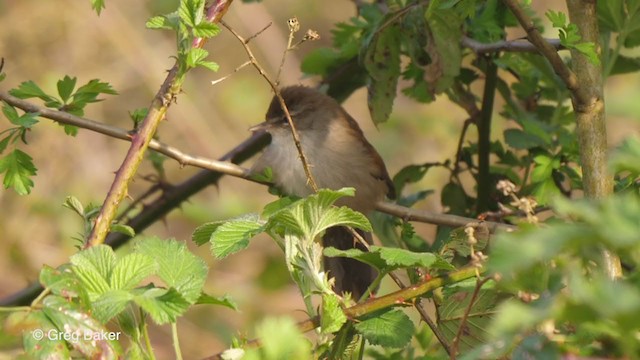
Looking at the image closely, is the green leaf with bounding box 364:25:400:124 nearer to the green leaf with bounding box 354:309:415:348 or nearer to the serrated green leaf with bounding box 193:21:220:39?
the serrated green leaf with bounding box 193:21:220:39

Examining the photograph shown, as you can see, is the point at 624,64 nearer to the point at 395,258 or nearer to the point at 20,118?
the point at 395,258

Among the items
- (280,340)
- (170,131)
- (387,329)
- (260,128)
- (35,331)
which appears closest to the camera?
(280,340)

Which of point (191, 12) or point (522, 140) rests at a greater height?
point (191, 12)

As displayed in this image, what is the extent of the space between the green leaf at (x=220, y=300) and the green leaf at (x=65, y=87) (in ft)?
3.29

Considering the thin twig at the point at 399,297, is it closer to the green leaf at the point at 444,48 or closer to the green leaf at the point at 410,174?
the green leaf at the point at 444,48

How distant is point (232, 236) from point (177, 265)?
193mm

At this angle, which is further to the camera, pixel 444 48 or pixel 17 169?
pixel 444 48

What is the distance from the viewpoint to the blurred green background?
7059 mm

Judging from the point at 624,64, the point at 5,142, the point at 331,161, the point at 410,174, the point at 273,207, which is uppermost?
the point at 5,142

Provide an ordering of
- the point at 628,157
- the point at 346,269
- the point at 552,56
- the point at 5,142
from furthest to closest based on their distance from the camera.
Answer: the point at 346,269 → the point at 5,142 → the point at 552,56 → the point at 628,157

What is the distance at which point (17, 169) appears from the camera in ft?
8.42

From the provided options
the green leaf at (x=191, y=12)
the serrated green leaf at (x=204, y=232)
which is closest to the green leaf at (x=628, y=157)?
the serrated green leaf at (x=204, y=232)

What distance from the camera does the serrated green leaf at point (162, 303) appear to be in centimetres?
161

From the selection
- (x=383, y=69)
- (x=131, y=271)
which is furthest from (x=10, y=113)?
(x=383, y=69)
